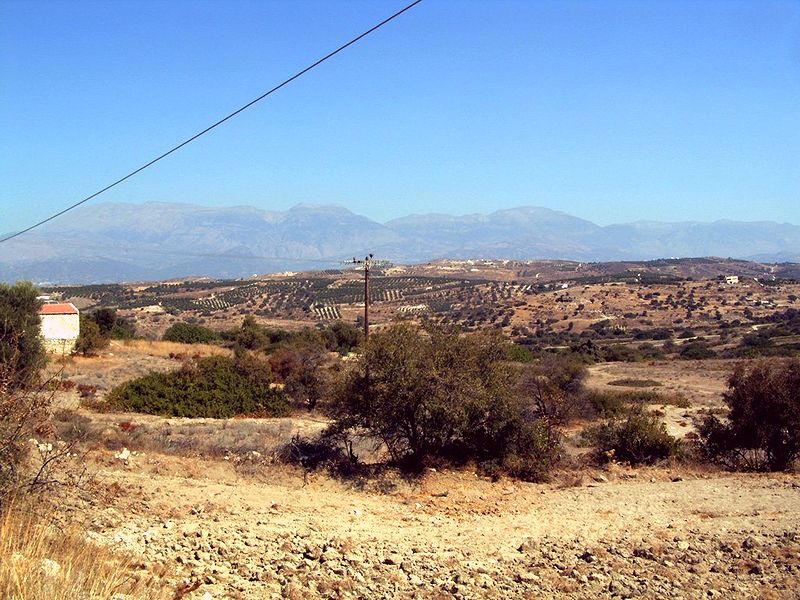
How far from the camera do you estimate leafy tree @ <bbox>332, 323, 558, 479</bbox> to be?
16.1 meters

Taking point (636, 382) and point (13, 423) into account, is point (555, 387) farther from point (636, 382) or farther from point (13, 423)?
point (13, 423)

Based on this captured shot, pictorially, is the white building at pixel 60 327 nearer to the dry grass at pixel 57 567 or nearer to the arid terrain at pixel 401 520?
the arid terrain at pixel 401 520

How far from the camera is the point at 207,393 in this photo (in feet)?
87.7

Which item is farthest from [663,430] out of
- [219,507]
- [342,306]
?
[342,306]

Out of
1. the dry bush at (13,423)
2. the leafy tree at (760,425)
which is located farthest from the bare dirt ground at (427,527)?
the leafy tree at (760,425)

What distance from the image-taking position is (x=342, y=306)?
93.3 metres

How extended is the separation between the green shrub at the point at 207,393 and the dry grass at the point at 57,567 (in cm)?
1888

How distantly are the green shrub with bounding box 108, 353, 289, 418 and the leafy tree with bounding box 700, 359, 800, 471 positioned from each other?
1680 cm

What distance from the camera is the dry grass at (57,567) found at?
502 centimetres

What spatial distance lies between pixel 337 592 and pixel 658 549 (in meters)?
4.95

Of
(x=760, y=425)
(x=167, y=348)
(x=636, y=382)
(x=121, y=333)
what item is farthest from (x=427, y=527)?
(x=121, y=333)

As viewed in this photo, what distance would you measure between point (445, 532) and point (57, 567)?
6784mm

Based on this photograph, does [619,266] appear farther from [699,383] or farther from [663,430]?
[663,430]

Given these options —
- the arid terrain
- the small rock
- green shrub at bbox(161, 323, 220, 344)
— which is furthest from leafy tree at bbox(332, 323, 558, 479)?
green shrub at bbox(161, 323, 220, 344)
